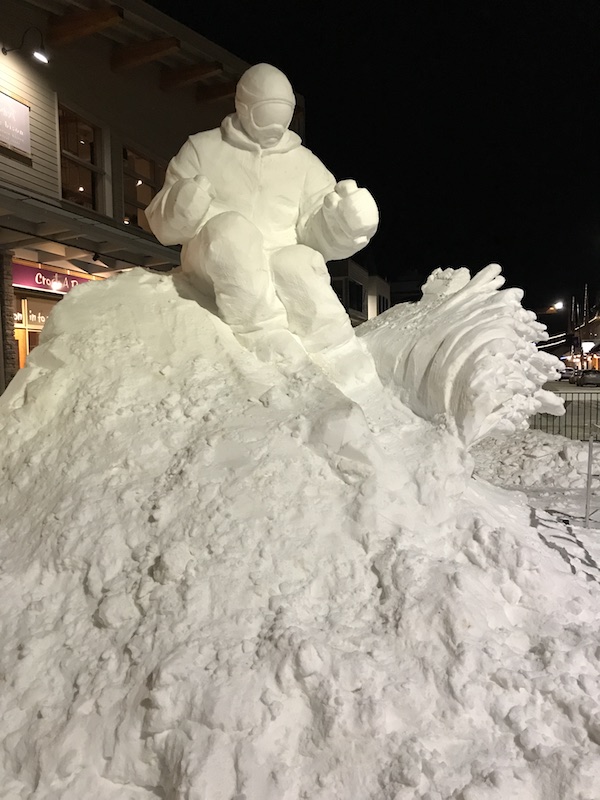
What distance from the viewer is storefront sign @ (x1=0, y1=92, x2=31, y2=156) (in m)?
7.62

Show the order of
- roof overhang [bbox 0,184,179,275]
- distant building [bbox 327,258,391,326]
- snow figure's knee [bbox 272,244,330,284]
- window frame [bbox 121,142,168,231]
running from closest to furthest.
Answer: snow figure's knee [bbox 272,244,330,284] < roof overhang [bbox 0,184,179,275] < window frame [bbox 121,142,168,231] < distant building [bbox 327,258,391,326]

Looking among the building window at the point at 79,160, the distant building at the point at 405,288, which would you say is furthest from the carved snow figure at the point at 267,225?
the distant building at the point at 405,288

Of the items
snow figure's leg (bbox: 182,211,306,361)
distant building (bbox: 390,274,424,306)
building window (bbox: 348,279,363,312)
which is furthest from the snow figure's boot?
distant building (bbox: 390,274,424,306)

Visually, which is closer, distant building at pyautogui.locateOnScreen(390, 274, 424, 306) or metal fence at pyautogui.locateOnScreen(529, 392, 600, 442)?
metal fence at pyautogui.locateOnScreen(529, 392, 600, 442)

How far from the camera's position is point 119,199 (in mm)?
9477

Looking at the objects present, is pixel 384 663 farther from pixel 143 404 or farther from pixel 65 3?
pixel 65 3

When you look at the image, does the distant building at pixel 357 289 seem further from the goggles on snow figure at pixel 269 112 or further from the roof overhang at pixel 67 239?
the goggles on snow figure at pixel 269 112

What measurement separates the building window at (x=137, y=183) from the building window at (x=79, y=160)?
1.92 ft

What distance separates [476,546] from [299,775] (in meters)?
1.15

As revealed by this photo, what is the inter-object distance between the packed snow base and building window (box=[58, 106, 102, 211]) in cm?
699

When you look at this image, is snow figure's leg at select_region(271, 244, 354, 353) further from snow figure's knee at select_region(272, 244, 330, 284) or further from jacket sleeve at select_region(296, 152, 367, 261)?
jacket sleeve at select_region(296, 152, 367, 261)

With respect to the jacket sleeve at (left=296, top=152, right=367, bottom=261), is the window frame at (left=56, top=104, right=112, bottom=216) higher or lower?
higher

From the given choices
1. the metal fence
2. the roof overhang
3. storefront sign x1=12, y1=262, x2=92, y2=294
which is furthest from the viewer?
storefront sign x1=12, y1=262, x2=92, y2=294

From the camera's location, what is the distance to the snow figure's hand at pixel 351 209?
3334mm
